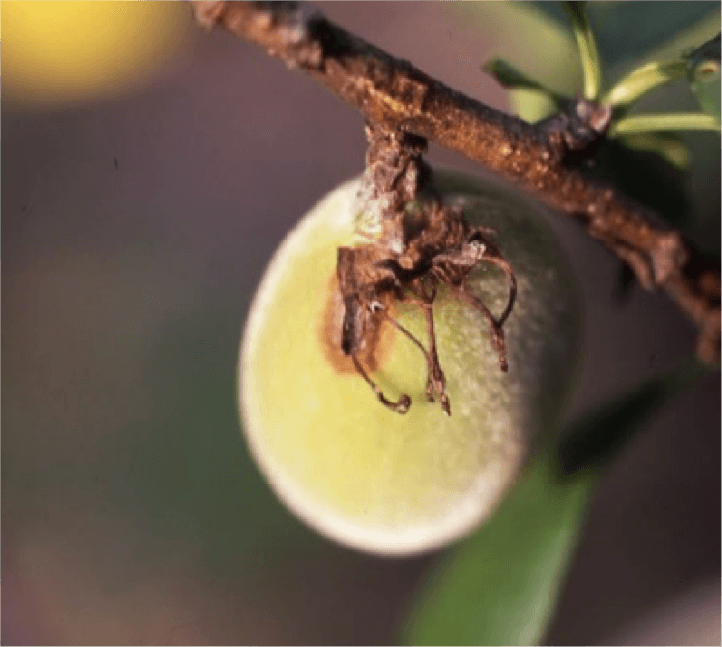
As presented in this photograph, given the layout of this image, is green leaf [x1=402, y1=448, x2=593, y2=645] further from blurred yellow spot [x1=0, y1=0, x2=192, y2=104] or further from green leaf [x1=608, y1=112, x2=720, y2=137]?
blurred yellow spot [x1=0, y1=0, x2=192, y2=104]

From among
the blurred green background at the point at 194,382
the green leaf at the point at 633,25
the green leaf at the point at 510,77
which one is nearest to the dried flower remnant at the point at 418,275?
the green leaf at the point at 510,77

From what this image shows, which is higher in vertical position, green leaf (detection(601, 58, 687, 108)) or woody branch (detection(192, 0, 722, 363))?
green leaf (detection(601, 58, 687, 108))

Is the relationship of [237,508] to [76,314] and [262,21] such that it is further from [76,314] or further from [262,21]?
[262,21]

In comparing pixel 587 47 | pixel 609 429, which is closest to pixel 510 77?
pixel 587 47

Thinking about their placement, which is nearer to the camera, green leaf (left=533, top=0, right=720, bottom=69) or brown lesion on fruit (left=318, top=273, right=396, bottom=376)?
brown lesion on fruit (left=318, top=273, right=396, bottom=376)

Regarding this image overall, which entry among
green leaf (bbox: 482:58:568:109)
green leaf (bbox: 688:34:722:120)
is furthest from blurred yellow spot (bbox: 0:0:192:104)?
green leaf (bbox: 688:34:722:120)

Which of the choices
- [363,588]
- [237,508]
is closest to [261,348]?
[237,508]
